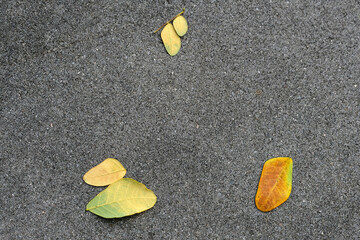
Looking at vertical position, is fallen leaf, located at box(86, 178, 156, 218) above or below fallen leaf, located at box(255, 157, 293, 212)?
above

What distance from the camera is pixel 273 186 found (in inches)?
73.5

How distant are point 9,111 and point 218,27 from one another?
1.21 m

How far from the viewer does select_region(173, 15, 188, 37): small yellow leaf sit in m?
1.94

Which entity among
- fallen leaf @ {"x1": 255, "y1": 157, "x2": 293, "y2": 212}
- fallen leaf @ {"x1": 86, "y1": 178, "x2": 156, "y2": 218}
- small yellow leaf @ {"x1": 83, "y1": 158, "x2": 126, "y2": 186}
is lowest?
fallen leaf @ {"x1": 255, "y1": 157, "x2": 293, "y2": 212}

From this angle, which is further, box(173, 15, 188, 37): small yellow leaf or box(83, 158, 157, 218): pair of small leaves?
box(173, 15, 188, 37): small yellow leaf

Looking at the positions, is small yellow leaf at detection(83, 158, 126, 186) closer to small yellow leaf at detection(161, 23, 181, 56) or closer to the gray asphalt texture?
the gray asphalt texture

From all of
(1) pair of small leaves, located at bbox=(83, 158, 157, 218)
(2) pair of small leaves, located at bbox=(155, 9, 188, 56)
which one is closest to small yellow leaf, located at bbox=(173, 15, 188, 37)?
(2) pair of small leaves, located at bbox=(155, 9, 188, 56)

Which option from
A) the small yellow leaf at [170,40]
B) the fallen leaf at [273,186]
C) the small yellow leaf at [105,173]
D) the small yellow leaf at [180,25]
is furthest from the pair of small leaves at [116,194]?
the small yellow leaf at [180,25]

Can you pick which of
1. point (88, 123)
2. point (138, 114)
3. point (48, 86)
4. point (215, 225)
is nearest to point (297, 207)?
point (215, 225)

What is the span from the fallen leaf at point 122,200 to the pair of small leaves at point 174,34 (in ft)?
2.39

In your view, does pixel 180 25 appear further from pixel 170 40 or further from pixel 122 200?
pixel 122 200

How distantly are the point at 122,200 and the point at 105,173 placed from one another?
0.58 ft

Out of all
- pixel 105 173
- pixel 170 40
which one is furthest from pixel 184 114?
pixel 105 173

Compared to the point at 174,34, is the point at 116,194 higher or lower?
lower
